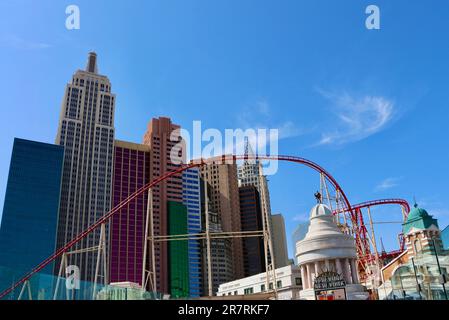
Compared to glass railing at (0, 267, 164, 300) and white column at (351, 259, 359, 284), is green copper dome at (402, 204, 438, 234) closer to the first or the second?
white column at (351, 259, 359, 284)

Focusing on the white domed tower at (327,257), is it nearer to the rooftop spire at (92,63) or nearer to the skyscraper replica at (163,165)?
the skyscraper replica at (163,165)

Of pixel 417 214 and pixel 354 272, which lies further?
pixel 417 214

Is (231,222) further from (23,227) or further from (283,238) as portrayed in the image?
(23,227)

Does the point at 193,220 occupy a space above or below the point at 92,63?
below

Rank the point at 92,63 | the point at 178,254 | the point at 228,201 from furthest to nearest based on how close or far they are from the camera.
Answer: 1. the point at 228,201
2. the point at 92,63
3. the point at 178,254

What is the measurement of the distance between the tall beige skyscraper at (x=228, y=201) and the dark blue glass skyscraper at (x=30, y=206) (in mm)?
60306

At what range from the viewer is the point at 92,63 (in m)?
139

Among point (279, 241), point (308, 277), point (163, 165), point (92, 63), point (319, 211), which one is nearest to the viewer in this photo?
point (308, 277)

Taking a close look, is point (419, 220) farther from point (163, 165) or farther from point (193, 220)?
point (193, 220)

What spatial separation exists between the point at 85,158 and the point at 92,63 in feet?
117

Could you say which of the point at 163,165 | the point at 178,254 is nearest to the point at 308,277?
the point at 178,254

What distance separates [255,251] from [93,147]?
68803 mm

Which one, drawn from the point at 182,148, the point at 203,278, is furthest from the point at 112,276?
the point at 182,148

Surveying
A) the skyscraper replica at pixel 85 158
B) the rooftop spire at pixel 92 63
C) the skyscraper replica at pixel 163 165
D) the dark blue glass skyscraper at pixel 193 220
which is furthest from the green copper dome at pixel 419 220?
the rooftop spire at pixel 92 63
